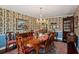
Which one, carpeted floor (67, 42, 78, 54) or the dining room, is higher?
the dining room

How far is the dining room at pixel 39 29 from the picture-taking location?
243cm

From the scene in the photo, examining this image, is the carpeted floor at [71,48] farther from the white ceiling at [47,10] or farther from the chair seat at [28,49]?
the chair seat at [28,49]

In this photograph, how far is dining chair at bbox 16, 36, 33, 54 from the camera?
246cm

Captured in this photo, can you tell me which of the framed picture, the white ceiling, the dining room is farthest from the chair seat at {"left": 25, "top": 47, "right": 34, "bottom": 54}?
the white ceiling

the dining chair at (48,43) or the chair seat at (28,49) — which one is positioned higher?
the dining chair at (48,43)

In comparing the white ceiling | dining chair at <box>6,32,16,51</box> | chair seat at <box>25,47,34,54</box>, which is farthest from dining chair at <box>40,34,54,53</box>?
dining chair at <box>6,32,16,51</box>

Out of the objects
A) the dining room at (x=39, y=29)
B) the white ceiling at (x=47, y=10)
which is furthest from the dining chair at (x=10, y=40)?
the white ceiling at (x=47, y=10)

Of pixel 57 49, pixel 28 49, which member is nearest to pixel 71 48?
pixel 57 49

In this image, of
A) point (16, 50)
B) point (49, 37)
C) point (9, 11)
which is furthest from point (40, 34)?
point (9, 11)

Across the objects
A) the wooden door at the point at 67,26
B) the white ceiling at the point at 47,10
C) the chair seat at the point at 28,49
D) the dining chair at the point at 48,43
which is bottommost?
the chair seat at the point at 28,49

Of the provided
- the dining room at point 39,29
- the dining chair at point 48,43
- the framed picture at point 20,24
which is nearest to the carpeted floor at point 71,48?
the dining room at point 39,29

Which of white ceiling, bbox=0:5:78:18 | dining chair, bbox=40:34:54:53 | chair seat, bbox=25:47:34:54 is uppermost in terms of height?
white ceiling, bbox=0:5:78:18

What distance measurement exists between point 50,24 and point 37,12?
13.5 inches

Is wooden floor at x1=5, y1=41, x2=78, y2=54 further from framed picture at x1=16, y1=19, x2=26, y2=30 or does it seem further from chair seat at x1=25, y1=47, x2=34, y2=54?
framed picture at x1=16, y1=19, x2=26, y2=30
